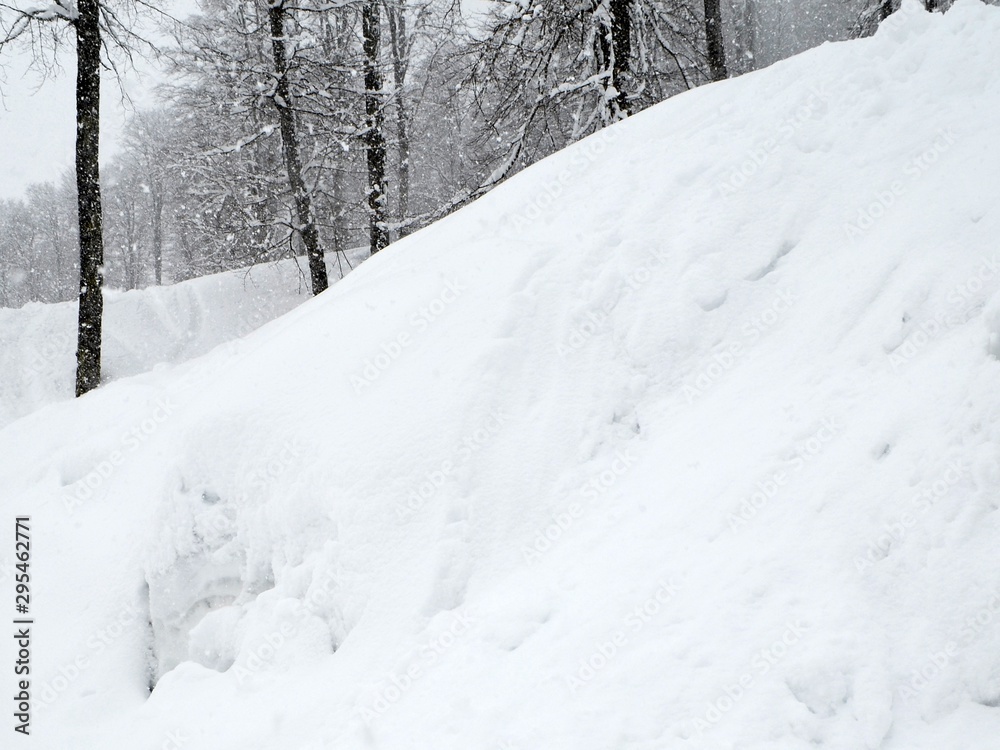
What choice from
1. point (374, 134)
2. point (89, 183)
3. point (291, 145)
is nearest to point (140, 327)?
point (291, 145)

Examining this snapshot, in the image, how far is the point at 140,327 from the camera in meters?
12.9

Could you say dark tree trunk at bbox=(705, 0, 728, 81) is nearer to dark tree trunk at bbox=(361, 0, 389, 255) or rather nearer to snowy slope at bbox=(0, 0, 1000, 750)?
dark tree trunk at bbox=(361, 0, 389, 255)

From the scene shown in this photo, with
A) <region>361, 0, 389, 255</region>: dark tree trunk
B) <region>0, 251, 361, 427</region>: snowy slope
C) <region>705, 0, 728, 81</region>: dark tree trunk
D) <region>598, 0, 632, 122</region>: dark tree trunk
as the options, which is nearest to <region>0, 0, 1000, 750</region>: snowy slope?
<region>598, 0, 632, 122</region>: dark tree trunk

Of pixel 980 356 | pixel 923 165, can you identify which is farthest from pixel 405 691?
pixel 923 165

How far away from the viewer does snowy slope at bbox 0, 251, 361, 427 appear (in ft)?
38.9

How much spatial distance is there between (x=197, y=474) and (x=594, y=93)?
31.6 ft

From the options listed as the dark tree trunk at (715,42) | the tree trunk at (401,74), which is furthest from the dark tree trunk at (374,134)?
the dark tree trunk at (715,42)

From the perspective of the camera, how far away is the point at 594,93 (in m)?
11.2

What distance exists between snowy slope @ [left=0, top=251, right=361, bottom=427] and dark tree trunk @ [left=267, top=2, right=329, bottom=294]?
7.02 ft

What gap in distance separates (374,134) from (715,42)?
7.05m

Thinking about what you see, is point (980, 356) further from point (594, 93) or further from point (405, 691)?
point (594, 93)

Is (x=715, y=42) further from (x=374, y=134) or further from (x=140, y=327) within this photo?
(x=140, y=327)

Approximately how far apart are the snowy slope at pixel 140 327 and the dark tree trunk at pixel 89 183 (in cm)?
370

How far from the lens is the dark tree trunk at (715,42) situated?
475 inches
